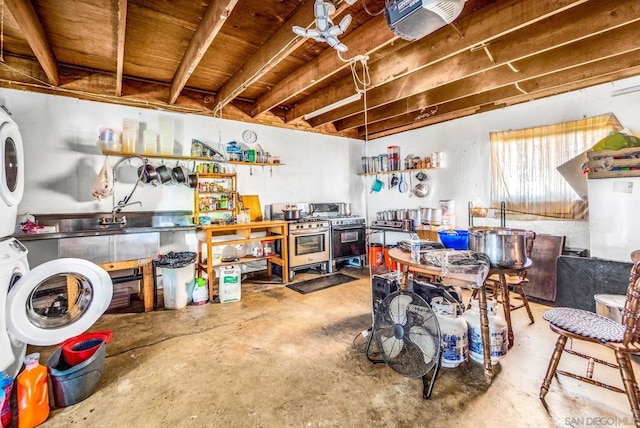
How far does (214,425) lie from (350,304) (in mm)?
2058

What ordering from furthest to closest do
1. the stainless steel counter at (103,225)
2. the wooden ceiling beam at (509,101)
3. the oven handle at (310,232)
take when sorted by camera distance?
the oven handle at (310,232), the wooden ceiling beam at (509,101), the stainless steel counter at (103,225)

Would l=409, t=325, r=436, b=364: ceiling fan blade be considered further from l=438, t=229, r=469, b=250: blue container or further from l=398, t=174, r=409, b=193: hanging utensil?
l=398, t=174, r=409, b=193: hanging utensil

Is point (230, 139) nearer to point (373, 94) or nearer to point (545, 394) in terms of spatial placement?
point (373, 94)

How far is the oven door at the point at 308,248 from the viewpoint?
4.41 meters

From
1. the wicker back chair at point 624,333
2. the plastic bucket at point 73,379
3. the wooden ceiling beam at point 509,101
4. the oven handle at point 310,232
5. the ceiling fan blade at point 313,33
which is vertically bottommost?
the plastic bucket at point 73,379

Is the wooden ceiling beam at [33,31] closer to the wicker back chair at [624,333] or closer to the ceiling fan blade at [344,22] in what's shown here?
the ceiling fan blade at [344,22]

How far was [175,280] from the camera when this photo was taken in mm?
3311

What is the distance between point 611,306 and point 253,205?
4283 millimetres

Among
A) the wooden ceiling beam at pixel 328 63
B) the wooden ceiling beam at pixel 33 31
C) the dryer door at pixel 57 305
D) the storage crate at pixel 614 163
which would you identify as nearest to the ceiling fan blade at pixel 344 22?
the wooden ceiling beam at pixel 328 63

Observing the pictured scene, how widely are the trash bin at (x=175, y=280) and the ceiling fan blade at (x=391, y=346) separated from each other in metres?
2.46

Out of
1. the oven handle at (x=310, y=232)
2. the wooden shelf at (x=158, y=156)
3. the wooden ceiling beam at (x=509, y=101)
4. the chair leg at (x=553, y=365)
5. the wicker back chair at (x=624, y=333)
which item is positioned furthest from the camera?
the oven handle at (x=310, y=232)

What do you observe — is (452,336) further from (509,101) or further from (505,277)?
(509,101)

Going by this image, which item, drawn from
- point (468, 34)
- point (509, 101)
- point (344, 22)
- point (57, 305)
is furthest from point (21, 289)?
point (509, 101)

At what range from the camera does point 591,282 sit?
2783mm
